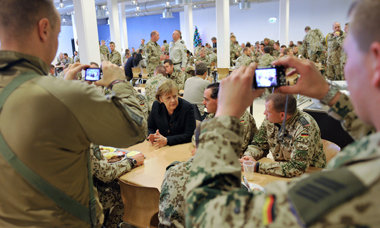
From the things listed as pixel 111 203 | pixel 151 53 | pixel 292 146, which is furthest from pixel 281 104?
pixel 151 53

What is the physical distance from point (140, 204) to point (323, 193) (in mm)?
1933

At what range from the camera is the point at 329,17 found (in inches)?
591

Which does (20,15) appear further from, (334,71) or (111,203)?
(334,71)

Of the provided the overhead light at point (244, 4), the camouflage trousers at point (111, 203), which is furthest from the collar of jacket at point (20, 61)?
the overhead light at point (244, 4)

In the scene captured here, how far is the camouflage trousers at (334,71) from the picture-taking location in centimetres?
882

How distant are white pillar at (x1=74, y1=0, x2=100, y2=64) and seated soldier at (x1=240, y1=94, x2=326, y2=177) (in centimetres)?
453

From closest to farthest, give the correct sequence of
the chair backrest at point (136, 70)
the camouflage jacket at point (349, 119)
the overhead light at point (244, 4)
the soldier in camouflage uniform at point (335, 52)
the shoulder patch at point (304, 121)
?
the camouflage jacket at point (349, 119)
the shoulder patch at point (304, 121)
the soldier in camouflage uniform at point (335, 52)
the chair backrest at point (136, 70)
the overhead light at point (244, 4)

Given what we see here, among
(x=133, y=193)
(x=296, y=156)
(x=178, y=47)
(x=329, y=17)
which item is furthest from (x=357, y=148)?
(x=329, y=17)

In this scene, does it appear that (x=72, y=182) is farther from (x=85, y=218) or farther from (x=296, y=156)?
(x=296, y=156)

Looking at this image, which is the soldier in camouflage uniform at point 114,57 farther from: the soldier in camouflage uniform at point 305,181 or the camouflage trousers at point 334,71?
the soldier in camouflage uniform at point 305,181

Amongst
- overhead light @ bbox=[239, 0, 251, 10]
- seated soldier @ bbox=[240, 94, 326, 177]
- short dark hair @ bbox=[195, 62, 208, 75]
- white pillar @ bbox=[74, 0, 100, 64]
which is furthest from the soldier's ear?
overhead light @ bbox=[239, 0, 251, 10]

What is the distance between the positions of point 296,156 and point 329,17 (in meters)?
15.2

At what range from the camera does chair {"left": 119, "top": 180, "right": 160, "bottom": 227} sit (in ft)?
7.07

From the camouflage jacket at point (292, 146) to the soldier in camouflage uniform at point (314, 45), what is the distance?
25.3ft
